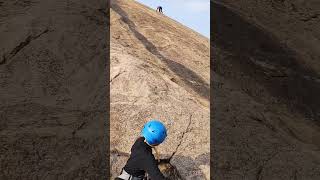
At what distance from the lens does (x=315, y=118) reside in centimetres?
1338

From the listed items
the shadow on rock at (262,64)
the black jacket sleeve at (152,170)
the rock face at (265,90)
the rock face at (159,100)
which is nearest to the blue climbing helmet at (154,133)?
the black jacket sleeve at (152,170)

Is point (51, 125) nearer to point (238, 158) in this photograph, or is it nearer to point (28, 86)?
point (28, 86)

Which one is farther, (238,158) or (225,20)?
(225,20)

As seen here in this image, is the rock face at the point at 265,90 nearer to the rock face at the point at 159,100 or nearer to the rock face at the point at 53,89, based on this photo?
the rock face at the point at 159,100

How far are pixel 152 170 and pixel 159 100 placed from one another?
4.31 m

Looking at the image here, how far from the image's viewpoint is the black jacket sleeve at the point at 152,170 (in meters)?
6.58

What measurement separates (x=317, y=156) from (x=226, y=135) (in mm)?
2191

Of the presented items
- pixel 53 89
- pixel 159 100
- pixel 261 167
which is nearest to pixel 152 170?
pixel 159 100

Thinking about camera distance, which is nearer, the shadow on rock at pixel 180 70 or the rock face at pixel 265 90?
the rock face at pixel 265 90

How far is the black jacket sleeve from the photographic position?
6.58 meters

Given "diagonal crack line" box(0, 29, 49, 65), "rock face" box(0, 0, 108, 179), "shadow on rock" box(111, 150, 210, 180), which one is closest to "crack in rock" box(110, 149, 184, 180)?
"shadow on rock" box(111, 150, 210, 180)

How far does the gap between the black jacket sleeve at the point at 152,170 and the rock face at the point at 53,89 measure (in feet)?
10.2

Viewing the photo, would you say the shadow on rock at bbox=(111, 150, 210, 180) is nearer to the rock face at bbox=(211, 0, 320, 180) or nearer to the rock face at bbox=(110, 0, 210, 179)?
the rock face at bbox=(110, 0, 210, 179)

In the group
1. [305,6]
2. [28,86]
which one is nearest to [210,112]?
[28,86]
